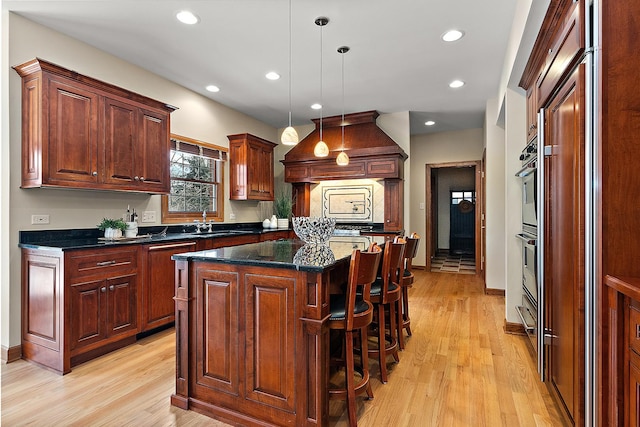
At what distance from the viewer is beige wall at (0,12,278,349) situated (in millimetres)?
2701

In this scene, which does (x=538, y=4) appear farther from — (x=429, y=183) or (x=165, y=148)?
(x=429, y=183)

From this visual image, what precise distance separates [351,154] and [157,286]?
135 inches

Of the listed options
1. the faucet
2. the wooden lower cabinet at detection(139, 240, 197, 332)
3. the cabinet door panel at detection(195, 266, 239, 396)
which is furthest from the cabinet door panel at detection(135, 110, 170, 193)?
the cabinet door panel at detection(195, 266, 239, 396)

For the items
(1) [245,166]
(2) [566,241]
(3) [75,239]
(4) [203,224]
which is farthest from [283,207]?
(2) [566,241]

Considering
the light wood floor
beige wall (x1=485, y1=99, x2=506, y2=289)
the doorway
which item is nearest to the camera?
the light wood floor

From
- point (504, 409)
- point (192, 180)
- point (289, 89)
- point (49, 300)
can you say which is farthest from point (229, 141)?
point (504, 409)

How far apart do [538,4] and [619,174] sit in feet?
4.74

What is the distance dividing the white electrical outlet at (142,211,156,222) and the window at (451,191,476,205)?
830 cm

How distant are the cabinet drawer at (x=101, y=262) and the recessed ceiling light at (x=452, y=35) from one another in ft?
11.5

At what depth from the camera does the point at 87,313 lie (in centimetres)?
266

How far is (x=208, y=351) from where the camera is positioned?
2.01m

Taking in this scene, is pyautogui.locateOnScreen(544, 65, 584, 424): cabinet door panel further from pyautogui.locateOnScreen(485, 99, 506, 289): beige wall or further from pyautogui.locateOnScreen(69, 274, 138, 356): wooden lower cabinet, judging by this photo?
pyautogui.locateOnScreen(69, 274, 138, 356): wooden lower cabinet

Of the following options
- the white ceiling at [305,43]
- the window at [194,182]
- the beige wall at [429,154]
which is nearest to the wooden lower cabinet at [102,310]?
the window at [194,182]

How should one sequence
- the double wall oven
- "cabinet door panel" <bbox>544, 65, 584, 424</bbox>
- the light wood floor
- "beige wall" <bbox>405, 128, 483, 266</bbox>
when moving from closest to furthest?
1. "cabinet door panel" <bbox>544, 65, 584, 424</bbox>
2. the light wood floor
3. the double wall oven
4. "beige wall" <bbox>405, 128, 483, 266</bbox>
